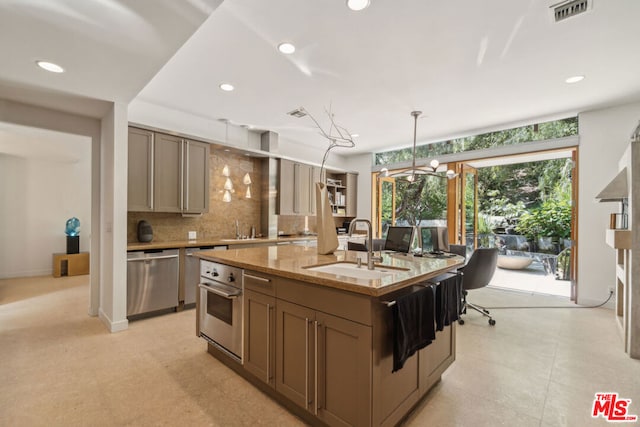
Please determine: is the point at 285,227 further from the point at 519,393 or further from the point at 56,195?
the point at 56,195

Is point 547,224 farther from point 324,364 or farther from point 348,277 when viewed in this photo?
point 324,364

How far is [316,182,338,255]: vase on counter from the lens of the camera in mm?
2432

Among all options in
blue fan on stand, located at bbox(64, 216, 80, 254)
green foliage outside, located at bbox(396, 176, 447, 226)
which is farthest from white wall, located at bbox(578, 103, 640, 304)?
blue fan on stand, located at bbox(64, 216, 80, 254)

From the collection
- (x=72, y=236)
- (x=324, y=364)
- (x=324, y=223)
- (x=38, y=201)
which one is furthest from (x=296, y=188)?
(x=38, y=201)

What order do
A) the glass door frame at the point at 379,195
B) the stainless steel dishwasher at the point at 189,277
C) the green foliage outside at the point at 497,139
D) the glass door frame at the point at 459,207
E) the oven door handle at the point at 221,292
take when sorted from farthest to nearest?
the glass door frame at the point at 379,195
the glass door frame at the point at 459,207
the green foliage outside at the point at 497,139
the stainless steel dishwasher at the point at 189,277
the oven door handle at the point at 221,292

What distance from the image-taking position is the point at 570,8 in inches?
83.0

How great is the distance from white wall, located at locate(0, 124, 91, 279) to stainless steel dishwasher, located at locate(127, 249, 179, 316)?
11.6 ft

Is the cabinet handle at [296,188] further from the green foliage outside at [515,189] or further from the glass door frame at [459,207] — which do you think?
the glass door frame at [459,207]

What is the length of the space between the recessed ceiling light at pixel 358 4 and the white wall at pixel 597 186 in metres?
4.16

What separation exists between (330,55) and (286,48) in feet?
1.41

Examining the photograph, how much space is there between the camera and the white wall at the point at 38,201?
5.70m

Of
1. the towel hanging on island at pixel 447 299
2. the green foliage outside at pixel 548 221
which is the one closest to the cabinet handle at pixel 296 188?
the towel hanging on island at pixel 447 299

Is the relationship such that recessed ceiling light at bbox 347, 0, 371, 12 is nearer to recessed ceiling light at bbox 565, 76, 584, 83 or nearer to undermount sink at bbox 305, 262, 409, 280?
undermount sink at bbox 305, 262, 409, 280

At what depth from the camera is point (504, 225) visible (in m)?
5.59
